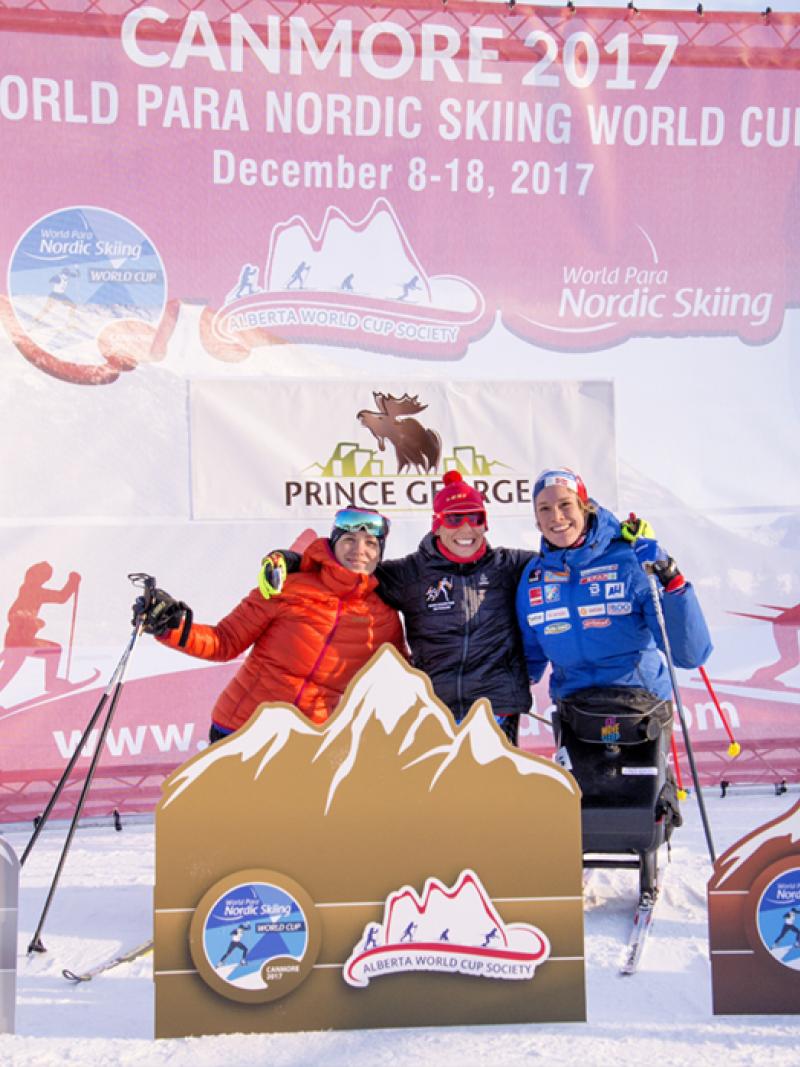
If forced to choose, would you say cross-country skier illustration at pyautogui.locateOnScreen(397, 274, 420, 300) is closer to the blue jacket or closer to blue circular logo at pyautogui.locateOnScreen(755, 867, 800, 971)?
the blue jacket

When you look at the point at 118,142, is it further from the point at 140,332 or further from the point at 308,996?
the point at 308,996

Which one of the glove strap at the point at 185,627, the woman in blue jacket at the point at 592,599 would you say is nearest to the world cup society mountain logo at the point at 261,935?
the glove strap at the point at 185,627

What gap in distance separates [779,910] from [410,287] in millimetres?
3066

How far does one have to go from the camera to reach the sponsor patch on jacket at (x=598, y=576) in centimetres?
307

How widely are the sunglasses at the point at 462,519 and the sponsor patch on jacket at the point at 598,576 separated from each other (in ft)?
1.14

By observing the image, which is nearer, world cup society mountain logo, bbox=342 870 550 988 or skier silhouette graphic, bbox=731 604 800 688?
world cup society mountain logo, bbox=342 870 550 988

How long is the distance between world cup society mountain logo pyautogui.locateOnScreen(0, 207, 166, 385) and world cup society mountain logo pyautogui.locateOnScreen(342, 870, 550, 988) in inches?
115

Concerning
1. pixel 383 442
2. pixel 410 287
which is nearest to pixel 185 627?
pixel 383 442

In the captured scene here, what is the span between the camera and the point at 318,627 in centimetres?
321

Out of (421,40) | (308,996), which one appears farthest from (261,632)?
(421,40)

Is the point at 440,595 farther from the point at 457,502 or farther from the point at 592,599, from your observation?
the point at 592,599

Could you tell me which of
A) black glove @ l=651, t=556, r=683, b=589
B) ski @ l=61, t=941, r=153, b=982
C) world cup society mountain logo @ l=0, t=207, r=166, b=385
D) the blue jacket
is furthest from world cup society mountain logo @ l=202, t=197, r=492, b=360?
ski @ l=61, t=941, r=153, b=982

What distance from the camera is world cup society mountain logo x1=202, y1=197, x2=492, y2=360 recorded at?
441 cm

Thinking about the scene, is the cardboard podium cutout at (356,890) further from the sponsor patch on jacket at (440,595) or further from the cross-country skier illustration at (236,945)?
the sponsor patch on jacket at (440,595)
